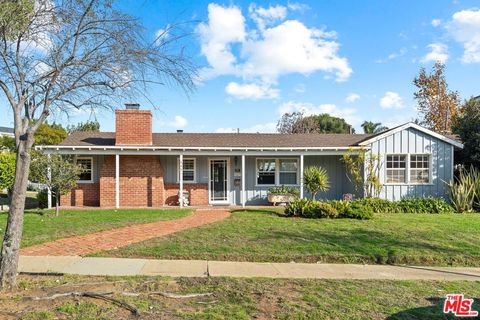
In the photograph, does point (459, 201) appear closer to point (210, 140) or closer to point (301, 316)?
point (210, 140)

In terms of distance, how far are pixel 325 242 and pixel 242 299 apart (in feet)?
14.0

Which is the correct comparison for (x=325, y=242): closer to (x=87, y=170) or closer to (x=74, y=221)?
(x=74, y=221)

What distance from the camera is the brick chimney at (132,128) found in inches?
642

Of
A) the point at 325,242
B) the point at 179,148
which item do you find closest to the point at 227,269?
Answer: the point at 325,242

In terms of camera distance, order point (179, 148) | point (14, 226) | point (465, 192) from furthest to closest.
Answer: point (179, 148) → point (465, 192) → point (14, 226)

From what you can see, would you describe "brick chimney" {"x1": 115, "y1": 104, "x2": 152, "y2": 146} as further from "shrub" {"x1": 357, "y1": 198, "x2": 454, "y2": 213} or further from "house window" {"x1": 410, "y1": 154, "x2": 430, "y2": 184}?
"house window" {"x1": 410, "y1": 154, "x2": 430, "y2": 184}

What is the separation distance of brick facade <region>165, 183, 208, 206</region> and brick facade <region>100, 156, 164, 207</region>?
1.37ft

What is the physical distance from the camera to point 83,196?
54.1 feet

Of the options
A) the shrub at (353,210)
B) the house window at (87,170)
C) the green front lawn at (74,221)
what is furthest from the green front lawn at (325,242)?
the house window at (87,170)

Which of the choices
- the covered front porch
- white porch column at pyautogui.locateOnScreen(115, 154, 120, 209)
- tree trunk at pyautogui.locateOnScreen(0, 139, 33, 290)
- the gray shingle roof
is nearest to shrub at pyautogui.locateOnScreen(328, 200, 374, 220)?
the covered front porch

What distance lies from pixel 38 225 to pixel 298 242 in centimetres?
748

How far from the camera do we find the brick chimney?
16312 mm

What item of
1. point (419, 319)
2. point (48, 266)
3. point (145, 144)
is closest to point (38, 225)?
point (48, 266)

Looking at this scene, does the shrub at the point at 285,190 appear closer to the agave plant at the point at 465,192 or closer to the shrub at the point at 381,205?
the shrub at the point at 381,205
